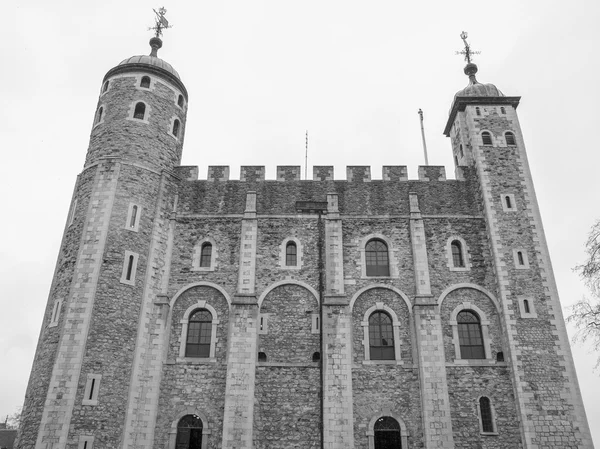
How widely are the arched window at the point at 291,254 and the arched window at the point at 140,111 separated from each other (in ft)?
30.8

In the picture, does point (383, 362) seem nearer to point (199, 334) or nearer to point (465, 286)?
point (465, 286)

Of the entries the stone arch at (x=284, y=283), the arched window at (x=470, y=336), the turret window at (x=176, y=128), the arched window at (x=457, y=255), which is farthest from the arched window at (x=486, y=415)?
Answer: the turret window at (x=176, y=128)

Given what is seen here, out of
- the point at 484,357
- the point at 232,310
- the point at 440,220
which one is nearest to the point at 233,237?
the point at 232,310

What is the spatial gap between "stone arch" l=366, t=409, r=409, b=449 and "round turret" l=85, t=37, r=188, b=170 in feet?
47.1

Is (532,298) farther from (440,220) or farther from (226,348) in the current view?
(226,348)

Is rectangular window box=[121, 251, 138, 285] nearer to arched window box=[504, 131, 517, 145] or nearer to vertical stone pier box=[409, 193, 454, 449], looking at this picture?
vertical stone pier box=[409, 193, 454, 449]

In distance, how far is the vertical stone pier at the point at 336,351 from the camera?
18375 mm

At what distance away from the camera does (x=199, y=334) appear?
2073cm

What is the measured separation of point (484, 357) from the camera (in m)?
20.0

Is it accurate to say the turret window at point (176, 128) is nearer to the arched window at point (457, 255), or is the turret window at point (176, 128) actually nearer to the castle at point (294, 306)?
the castle at point (294, 306)

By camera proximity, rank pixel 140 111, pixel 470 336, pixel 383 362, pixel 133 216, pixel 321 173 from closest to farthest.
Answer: pixel 383 362 < pixel 470 336 < pixel 133 216 < pixel 140 111 < pixel 321 173

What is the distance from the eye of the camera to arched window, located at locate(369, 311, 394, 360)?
20234 millimetres

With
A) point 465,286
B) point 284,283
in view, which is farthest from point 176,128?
point 465,286

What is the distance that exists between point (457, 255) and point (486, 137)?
6.43 meters
